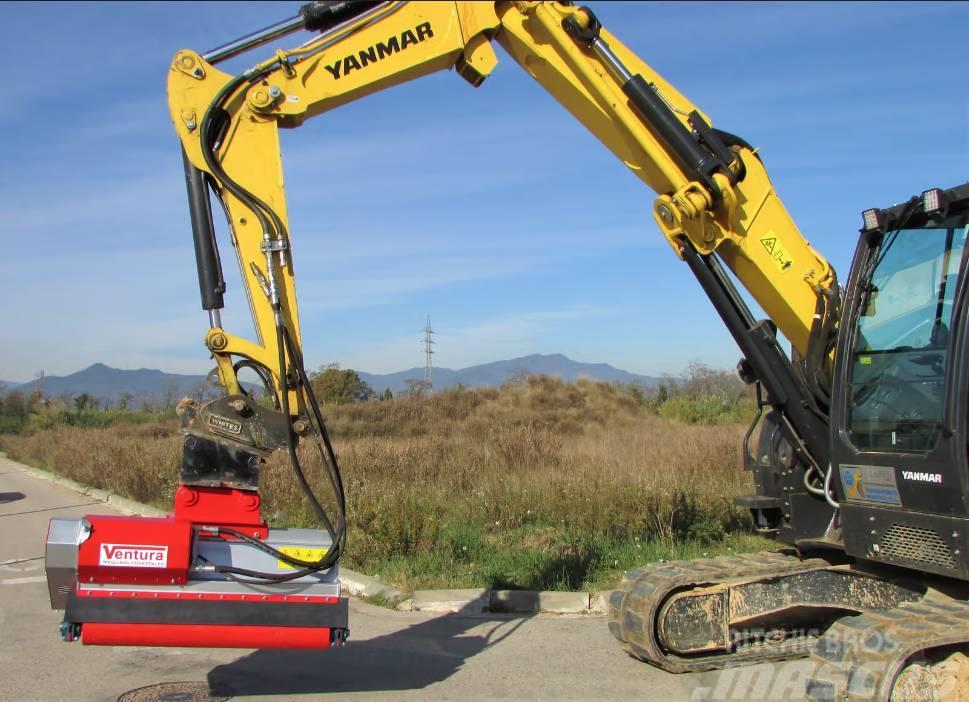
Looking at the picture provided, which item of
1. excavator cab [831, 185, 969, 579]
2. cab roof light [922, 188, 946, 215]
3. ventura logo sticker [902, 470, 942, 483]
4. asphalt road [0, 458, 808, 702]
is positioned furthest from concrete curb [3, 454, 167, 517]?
cab roof light [922, 188, 946, 215]

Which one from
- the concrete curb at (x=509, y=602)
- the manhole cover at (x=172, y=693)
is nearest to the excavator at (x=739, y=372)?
the manhole cover at (x=172, y=693)

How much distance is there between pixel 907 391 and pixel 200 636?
4.34m

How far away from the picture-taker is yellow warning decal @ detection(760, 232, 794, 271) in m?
6.13

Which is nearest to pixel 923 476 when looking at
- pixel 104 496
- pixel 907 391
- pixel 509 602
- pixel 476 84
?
pixel 907 391

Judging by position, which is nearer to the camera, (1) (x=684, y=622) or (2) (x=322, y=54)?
(2) (x=322, y=54)

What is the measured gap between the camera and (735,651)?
638 cm

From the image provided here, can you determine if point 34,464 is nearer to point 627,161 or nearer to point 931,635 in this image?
point 627,161

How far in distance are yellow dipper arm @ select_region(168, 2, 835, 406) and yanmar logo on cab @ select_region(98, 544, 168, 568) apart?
3.52 feet

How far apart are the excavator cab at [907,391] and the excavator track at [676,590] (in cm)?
79

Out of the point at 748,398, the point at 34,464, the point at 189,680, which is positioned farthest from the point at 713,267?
the point at 748,398

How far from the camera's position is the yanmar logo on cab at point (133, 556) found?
4.81 meters

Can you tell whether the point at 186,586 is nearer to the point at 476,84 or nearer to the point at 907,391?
the point at 476,84

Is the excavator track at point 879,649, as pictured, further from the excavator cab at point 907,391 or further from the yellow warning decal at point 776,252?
the yellow warning decal at point 776,252

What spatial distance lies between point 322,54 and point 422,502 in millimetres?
6505
